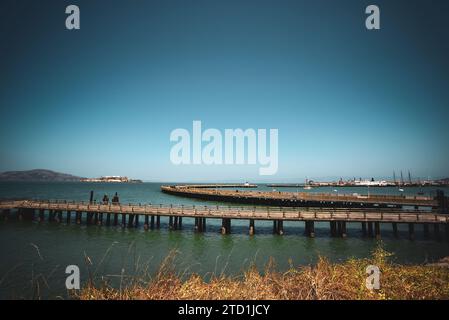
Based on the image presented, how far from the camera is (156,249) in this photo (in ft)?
77.2

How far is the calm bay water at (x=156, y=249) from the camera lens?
17.1m

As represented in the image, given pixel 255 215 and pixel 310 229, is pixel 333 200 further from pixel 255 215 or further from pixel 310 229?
pixel 255 215

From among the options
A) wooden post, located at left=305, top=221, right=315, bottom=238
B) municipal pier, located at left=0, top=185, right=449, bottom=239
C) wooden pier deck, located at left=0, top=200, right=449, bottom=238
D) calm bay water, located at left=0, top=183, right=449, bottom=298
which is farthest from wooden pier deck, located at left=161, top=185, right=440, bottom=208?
wooden post, located at left=305, top=221, right=315, bottom=238

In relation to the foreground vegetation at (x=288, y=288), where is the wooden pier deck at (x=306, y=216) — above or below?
below

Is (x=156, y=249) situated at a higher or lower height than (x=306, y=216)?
lower

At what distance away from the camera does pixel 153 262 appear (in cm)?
1959

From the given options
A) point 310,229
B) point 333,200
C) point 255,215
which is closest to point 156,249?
point 255,215

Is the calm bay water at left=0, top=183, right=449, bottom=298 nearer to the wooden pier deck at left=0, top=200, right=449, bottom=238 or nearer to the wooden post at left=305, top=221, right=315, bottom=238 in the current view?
the wooden post at left=305, top=221, right=315, bottom=238

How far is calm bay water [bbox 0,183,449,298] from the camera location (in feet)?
56.2

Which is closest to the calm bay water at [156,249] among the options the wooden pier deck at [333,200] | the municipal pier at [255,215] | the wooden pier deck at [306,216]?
the municipal pier at [255,215]

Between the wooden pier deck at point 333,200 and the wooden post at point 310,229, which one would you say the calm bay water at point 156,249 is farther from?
the wooden pier deck at point 333,200

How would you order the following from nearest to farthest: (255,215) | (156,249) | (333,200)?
1. (156,249)
2. (255,215)
3. (333,200)
